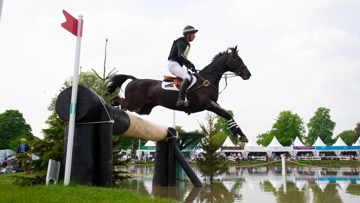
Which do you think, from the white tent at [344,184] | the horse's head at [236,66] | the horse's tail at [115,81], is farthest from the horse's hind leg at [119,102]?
the white tent at [344,184]

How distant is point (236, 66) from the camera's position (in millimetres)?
5867

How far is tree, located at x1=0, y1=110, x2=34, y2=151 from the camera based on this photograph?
4884cm

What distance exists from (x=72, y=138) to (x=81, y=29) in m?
1.64

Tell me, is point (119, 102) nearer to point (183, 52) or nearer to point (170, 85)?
point (170, 85)

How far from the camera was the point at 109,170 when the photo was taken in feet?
15.6

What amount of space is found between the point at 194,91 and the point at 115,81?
173cm

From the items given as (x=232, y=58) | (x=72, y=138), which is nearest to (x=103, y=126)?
(x=72, y=138)

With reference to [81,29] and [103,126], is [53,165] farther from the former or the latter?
[81,29]

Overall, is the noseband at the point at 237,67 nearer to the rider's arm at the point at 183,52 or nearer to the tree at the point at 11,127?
the rider's arm at the point at 183,52

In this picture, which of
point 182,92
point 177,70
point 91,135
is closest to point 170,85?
point 177,70

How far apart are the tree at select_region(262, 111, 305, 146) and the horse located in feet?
Result: 191

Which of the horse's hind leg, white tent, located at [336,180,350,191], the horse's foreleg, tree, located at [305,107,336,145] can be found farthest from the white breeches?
tree, located at [305,107,336,145]

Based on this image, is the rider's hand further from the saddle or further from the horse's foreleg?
the horse's foreleg

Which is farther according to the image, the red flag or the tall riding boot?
the tall riding boot
